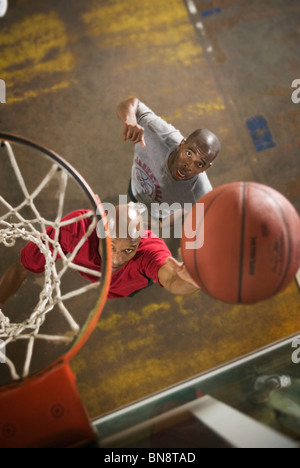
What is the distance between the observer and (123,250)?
1.93 meters

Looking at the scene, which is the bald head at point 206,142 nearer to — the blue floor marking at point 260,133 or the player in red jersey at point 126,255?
the player in red jersey at point 126,255

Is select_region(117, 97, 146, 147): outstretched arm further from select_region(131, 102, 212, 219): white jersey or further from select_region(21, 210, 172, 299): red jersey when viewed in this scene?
select_region(21, 210, 172, 299): red jersey

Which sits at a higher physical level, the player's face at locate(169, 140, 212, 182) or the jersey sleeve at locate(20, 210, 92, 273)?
the player's face at locate(169, 140, 212, 182)

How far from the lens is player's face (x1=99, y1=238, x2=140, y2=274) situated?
1898mm

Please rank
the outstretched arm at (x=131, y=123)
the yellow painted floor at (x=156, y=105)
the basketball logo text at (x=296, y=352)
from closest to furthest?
the outstretched arm at (x=131, y=123) < the basketball logo text at (x=296, y=352) < the yellow painted floor at (x=156, y=105)

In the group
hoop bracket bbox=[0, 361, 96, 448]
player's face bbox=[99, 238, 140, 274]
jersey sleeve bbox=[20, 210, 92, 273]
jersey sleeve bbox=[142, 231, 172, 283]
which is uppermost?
jersey sleeve bbox=[20, 210, 92, 273]

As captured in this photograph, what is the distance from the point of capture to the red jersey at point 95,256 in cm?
199

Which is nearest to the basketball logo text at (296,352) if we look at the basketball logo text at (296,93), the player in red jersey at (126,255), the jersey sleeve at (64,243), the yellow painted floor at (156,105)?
the yellow painted floor at (156,105)

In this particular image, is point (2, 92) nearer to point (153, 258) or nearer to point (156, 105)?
point (156, 105)

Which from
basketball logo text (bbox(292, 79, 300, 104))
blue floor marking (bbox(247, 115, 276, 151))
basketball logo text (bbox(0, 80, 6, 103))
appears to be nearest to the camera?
basketball logo text (bbox(0, 80, 6, 103))

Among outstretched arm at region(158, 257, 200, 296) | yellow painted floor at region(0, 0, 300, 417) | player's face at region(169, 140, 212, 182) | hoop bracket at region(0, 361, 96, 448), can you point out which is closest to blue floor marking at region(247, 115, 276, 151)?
yellow painted floor at region(0, 0, 300, 417)

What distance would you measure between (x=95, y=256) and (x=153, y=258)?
12.3 inches

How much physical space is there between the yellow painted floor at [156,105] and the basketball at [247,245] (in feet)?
4.57

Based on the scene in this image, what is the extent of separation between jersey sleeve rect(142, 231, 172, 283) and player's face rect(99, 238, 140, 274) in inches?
3.6
